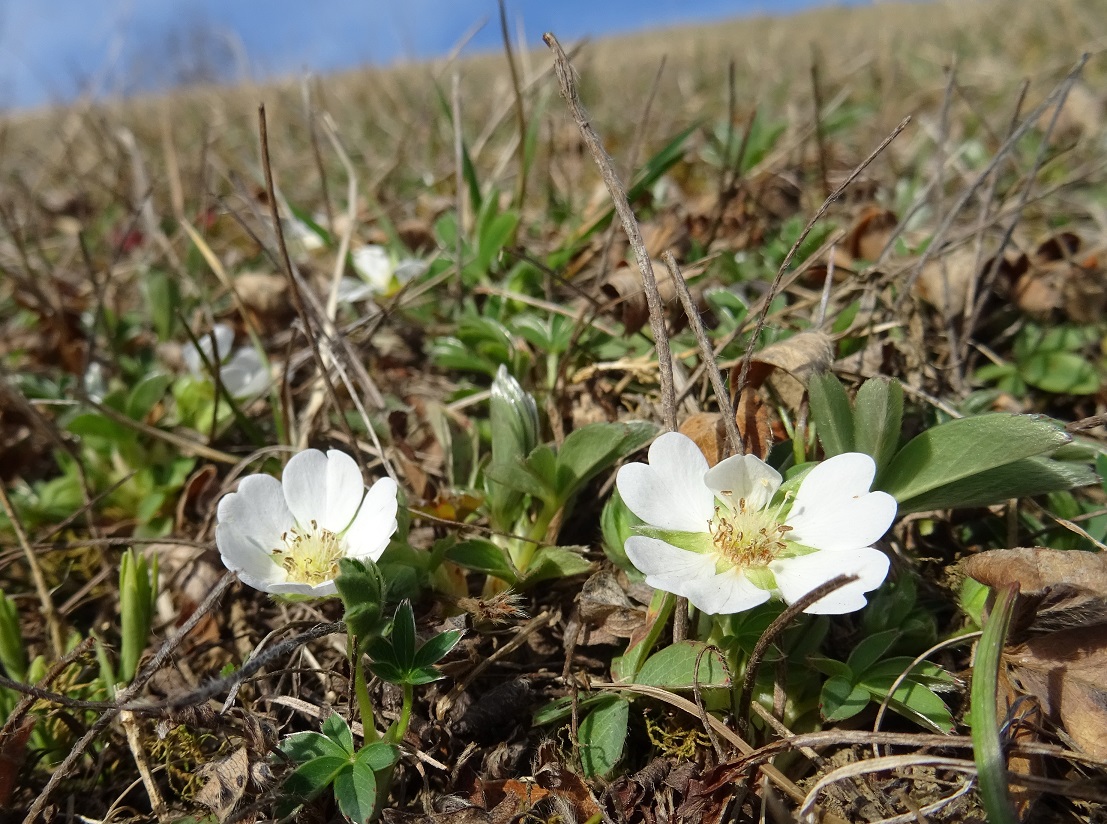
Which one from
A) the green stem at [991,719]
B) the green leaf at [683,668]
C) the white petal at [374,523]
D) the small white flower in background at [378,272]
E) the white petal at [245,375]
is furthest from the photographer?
the small white flower in background at [378,272]

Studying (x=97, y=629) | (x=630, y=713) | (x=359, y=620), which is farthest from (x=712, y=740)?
(x=97, y=629)

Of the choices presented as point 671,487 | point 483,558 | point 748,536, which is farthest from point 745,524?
point 483,558

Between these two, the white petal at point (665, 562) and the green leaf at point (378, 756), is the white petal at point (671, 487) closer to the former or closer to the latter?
the white petal at point (665, 562)

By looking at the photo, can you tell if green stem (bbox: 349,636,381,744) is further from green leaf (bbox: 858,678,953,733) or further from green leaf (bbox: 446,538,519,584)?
green leaf (bbox: 858,678,953,733)

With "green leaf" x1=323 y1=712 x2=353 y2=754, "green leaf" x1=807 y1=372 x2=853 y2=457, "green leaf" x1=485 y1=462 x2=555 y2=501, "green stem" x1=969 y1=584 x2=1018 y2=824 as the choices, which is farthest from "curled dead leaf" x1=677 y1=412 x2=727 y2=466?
"green leaf" x1=323 y1=712 x2=353 y2=754

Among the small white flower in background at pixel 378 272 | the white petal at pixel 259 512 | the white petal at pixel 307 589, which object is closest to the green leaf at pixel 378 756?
the white petal at pixel 307 589

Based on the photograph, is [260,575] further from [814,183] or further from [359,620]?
[814,183]
